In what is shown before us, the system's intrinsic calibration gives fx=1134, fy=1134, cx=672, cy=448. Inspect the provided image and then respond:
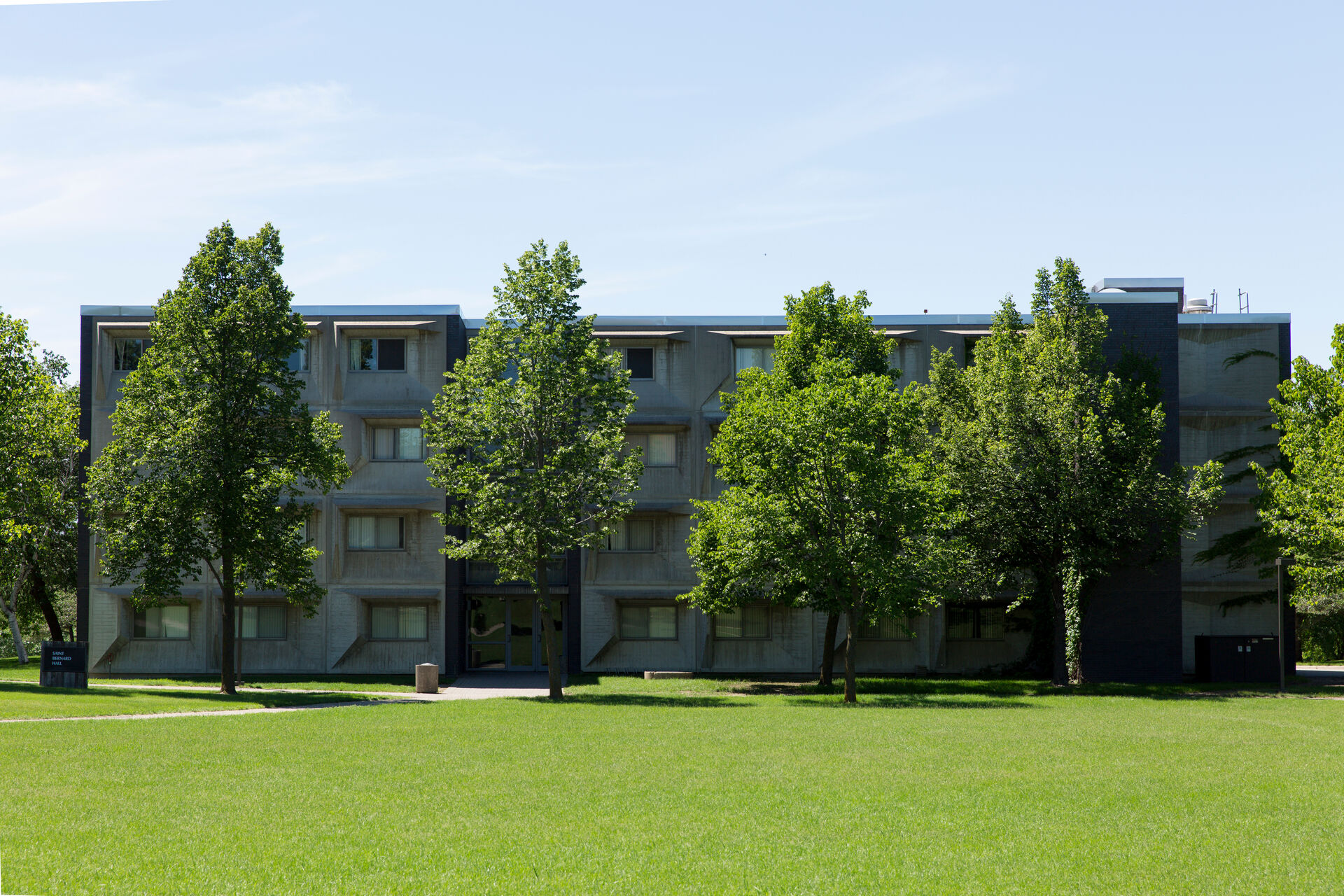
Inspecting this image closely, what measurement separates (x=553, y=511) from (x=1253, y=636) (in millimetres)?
25539

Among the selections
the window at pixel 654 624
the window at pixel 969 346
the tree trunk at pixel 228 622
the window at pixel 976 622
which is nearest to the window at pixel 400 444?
the window at pixel 654 624

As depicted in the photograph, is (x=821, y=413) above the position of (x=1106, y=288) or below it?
below

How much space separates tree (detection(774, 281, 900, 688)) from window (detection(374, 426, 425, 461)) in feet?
46.6

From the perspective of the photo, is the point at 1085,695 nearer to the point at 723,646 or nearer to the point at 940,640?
the point at 940,640

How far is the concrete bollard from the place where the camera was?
1355 inches

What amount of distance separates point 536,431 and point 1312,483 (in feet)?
75.8

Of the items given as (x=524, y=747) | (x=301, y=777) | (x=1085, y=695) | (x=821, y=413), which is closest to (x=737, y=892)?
(x=301, y=777)

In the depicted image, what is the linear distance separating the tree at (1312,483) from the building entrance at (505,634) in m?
25.3

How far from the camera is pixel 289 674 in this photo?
133 feet

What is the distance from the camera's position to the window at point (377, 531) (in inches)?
1644

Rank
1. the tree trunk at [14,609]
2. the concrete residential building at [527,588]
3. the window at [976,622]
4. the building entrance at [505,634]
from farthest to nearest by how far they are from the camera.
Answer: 1. the tree trunk at [14,609]
2. the building entrance at [505,634]
3. the window at [976,622]
4. the concrete residential building at [527,588]

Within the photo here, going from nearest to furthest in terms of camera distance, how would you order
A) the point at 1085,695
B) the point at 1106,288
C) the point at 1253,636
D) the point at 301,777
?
the point at 301,777 < the point at 1085,695 < the point at 1253,636 < the point at 1106,288

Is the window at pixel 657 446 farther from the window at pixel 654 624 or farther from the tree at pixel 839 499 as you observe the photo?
the tree at pixel 839 499

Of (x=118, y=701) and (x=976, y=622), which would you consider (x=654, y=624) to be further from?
(x=118, y=701)
